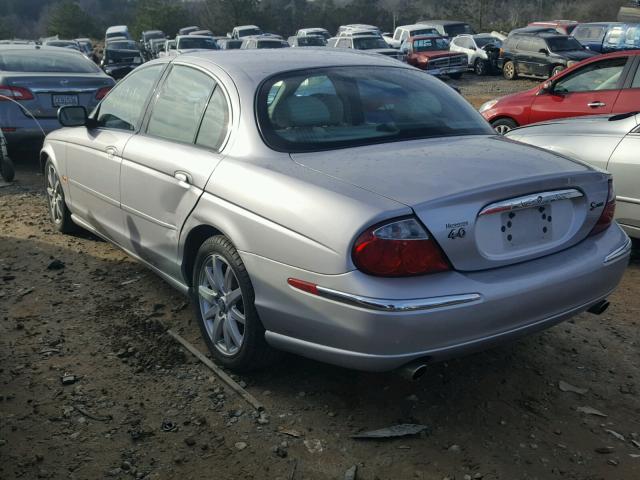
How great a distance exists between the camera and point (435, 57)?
84.4 feet

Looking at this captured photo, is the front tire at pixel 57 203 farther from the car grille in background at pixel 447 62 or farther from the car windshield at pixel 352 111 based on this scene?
the car grille in background at pixel 447 62

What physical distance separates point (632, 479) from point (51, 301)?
3562mm

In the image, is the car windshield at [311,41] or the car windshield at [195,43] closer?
the car windshield at [195,43]

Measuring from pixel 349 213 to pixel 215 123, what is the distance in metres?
1.30

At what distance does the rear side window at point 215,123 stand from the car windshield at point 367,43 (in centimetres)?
2254

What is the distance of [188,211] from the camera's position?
3662 mm

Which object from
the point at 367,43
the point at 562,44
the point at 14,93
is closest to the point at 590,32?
the point at 562,44


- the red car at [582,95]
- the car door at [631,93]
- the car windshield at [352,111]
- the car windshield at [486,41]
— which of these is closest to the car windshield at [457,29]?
the car windshield at [486,41]

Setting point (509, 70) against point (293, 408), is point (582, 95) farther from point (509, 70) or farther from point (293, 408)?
point (509, 70)

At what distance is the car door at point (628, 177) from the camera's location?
5094mm

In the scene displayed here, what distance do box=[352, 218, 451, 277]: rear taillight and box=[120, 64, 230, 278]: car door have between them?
114 cm

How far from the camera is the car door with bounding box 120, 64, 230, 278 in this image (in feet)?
12.1

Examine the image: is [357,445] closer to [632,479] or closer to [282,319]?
[282,319]

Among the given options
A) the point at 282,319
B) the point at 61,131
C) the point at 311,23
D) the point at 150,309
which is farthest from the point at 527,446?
the point at 311,23
